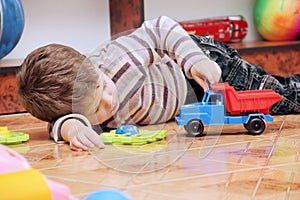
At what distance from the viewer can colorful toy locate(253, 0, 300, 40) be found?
2.19 meters

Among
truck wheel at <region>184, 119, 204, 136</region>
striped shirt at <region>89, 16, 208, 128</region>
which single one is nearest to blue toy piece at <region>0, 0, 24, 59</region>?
striped shirt at <region>89, 16, 208, 128</region>

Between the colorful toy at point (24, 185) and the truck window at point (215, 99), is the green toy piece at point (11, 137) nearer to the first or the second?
the truck window at point (215, 99)

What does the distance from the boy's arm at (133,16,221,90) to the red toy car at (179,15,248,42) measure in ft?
2.29

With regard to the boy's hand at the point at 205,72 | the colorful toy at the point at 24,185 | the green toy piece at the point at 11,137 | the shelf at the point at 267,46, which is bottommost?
the green toy piece at the point at 11,137

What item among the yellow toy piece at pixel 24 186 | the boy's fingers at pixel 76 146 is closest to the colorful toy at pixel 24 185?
the yellow toy piece at pixel 24 186

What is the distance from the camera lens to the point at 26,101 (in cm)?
130

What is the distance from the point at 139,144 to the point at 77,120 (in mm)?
151

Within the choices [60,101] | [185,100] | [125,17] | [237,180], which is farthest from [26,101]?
[125,17]

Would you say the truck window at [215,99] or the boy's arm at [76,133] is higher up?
the truck window at [215,99]

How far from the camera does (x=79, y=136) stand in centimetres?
124

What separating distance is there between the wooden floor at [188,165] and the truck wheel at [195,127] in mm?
18

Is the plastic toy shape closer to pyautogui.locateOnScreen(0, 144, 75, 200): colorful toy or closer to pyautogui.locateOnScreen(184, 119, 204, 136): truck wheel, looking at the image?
pyautogui.locateOnScreen(184, 119, 204, 136): truck wheel

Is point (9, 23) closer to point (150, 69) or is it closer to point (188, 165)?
point (150, 69)

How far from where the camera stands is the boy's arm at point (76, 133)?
123 centimetres
